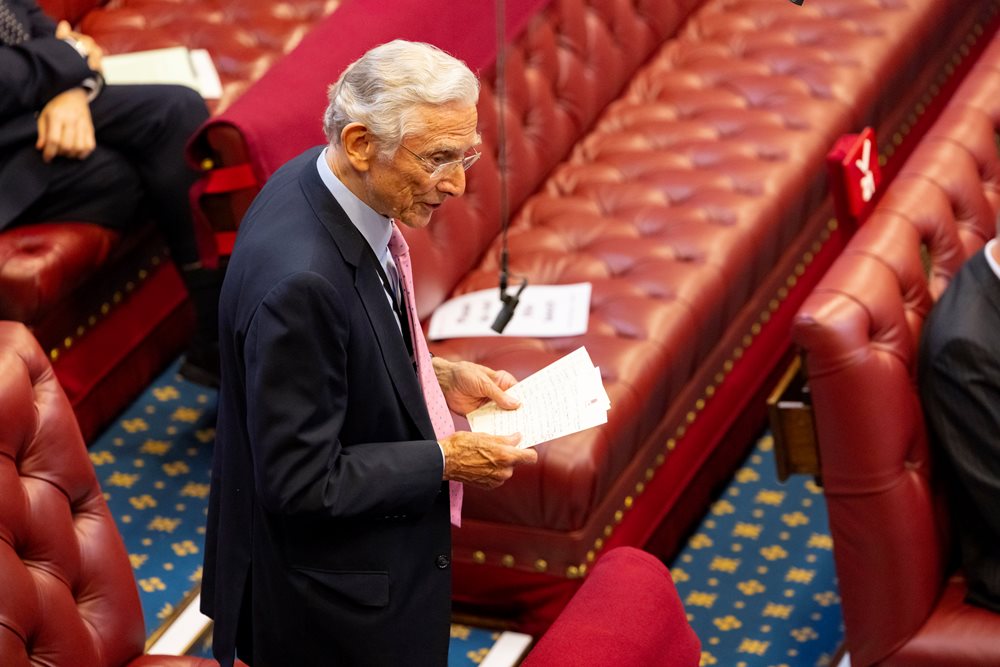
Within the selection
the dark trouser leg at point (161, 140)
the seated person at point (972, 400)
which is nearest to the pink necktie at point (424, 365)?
the seated person at point (972, 400)

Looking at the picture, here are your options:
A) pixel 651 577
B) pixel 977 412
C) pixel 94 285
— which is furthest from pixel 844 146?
pixel 94 285

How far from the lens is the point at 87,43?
4.31 metres

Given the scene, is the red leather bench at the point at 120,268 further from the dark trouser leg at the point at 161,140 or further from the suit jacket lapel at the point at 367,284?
the suit jacket lapel at the point at 367,284

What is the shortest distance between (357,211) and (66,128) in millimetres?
2082

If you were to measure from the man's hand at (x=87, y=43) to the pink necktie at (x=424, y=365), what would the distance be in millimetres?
2200

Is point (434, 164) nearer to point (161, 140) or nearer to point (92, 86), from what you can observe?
point (161, 140)

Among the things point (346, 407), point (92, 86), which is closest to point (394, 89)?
point (346, 407)

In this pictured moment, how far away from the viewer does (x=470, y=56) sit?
13.0 feet

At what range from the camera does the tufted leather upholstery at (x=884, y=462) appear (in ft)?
9.27

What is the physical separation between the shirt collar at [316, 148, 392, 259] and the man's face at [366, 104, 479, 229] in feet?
0.05

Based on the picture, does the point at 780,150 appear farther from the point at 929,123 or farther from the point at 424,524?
the point at 424,524

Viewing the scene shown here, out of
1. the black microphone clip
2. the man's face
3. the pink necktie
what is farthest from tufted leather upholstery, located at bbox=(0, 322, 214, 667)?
the black microphone clip

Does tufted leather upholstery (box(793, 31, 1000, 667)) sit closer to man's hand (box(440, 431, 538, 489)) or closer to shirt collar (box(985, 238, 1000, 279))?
shirt collar (box(985, 238, 1000, 279))

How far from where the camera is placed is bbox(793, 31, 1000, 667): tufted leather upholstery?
282 centimetres
